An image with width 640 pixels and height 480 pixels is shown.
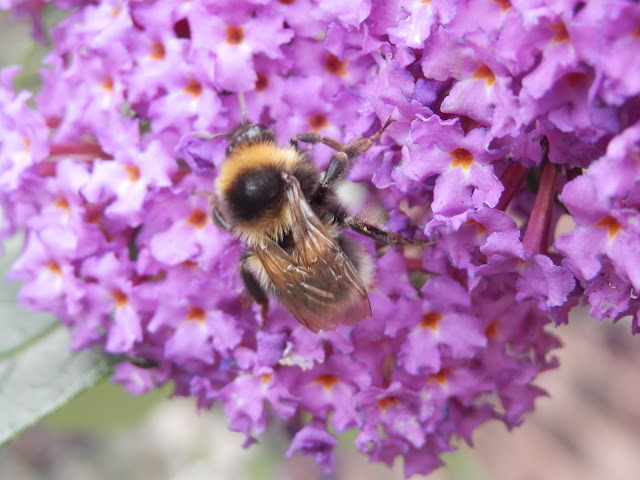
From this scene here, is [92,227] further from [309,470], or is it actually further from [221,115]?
[309,470]

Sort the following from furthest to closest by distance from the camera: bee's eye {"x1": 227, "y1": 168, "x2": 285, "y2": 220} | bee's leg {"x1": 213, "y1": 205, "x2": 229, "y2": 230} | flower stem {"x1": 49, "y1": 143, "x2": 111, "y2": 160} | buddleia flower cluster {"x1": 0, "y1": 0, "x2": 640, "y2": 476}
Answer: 1. flower stem {"x1": 49, "y1": 143, "x2": 111, "y2": 160}
2. bee's leg {"x1": 213, "y1": 205, "x2": 229, "y2": 230}
3. bee's eye {"x1": 227, "y1": 168, "x2": 285, "y2": 220}
4. buddleia flower cluster {"x1": 0, "y1": 0, "x2": 640, "y2": 476}

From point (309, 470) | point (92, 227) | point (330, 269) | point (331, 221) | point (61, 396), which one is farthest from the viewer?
point (309, 470)

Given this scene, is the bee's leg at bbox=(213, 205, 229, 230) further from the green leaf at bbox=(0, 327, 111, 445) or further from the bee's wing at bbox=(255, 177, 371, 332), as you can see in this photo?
the green leaf at bbox=(0, 327, 111, 445)

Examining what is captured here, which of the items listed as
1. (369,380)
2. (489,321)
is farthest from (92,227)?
(489,321)

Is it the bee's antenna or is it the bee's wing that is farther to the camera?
the bee's antenna

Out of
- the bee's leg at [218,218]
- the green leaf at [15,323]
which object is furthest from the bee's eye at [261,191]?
the green leaf at [15,323]

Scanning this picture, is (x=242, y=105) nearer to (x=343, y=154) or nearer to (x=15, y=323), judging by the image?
(x=343, y=154)

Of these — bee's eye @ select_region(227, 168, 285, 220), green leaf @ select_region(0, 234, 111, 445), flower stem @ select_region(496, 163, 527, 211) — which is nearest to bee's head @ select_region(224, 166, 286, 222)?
bee's eye @ select_region(227, 168, 285, 220)

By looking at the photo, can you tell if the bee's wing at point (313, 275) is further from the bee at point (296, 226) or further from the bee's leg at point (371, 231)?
the bee's leg at point (371, 231)
